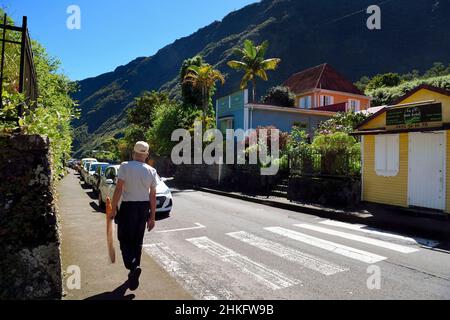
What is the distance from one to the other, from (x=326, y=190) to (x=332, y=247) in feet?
21.5

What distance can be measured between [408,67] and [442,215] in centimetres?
8002

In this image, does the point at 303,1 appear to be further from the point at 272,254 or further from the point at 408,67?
the point at 272,254

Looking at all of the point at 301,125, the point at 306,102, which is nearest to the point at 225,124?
the point at 301,125

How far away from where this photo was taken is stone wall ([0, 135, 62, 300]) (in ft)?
11.8

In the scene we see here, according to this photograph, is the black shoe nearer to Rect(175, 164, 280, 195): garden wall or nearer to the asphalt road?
the asphalt road

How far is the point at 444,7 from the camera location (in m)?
88.8

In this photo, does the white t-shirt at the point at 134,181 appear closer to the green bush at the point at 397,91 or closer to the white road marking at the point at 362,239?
the white road marking at the point at 362,239

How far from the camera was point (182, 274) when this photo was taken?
561 centimetres

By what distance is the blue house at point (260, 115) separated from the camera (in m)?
26.2

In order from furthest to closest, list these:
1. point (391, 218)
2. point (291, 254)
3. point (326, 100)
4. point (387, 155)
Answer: point (326, 100) → point (387, 155) → point (391, 218) → point (291, 254)

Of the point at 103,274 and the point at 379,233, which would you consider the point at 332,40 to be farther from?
the point at 103,274

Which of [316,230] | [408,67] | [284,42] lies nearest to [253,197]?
[316,230]

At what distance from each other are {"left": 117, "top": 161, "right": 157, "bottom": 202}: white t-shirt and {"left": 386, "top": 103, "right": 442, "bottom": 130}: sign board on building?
9328 millimetres
